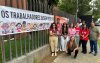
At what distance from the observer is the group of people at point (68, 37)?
13250mm

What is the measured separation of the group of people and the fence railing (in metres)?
0.71

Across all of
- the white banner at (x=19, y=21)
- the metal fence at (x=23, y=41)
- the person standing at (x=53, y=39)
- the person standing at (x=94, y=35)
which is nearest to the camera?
the white banner at (x=19, y=21)

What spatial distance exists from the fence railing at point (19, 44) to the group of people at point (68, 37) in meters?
0.71

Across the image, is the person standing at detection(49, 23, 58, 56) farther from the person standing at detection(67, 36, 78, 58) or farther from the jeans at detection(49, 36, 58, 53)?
the person standing at detection(67, 36, 78, 58)

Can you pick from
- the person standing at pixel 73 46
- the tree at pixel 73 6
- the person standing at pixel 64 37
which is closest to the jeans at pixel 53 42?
the person standing at pixel 73 46

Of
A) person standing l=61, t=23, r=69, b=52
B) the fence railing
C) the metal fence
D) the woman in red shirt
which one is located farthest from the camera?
the woman in red shirt

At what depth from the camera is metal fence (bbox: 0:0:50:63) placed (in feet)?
27.1

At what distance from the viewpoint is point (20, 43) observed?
31.1 feet

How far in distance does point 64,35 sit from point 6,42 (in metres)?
6.67

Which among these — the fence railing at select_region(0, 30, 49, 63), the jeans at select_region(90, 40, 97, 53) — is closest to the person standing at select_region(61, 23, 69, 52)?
the jeans at select_region(90, 40, 97, 53)

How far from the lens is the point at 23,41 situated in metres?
9.95

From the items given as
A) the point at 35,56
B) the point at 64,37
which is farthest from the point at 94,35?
the point at 35,56

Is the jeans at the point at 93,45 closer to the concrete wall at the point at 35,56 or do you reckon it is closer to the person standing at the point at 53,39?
the person standing at the point at 53,39

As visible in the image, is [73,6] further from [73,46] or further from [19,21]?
[19,21]
